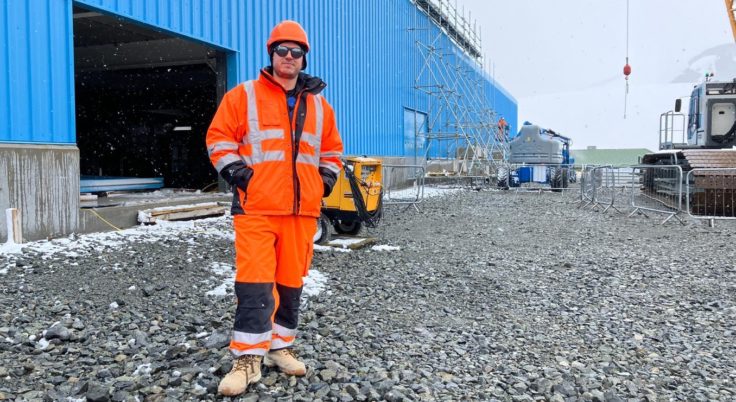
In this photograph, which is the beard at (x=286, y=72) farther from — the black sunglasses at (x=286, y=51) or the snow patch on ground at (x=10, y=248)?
the snow patch on ground at (x=10, y=248)

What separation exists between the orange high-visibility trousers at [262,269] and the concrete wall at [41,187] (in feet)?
17.0

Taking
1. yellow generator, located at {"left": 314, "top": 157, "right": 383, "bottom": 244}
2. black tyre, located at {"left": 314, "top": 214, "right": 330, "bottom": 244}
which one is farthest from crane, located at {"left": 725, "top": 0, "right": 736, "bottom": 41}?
black tyre, located at {"left": 314, "top": 214, "right": 330, "bottom": 244}

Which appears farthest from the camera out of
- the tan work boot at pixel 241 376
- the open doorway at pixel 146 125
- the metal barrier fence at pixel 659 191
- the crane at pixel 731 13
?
the crane at pixel 731 13

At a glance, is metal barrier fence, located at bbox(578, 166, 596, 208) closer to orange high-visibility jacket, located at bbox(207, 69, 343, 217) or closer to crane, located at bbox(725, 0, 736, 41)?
crane, located at bbox(725, 0, 736, 41)

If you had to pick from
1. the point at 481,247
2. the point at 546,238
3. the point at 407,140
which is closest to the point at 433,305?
the point at 481,247

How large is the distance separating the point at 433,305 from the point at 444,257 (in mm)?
2330

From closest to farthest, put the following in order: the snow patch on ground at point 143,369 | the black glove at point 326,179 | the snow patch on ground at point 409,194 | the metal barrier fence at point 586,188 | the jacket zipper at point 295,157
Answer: the jacket zipper at point 295,157 < the snow patch on ground at point 143,369 < the black glove at point 326,179 < the snow patch on ground at point 409,194 < the metal barrier fence at point 586,188

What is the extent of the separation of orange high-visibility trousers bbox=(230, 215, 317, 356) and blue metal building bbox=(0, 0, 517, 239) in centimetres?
523

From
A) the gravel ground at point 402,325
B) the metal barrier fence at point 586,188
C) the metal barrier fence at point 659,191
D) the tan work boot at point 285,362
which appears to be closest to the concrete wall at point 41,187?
the gravel ground at point 402,325

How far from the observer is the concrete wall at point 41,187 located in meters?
6.73

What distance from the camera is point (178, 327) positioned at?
4.01m

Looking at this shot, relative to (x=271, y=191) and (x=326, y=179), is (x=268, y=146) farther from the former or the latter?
(x=326, y=179)

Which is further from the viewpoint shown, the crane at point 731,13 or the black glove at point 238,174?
the crane at point 731,13

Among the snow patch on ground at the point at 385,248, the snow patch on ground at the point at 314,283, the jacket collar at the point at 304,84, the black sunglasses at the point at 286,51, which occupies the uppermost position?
the black sunglasses at the point at 286,51
